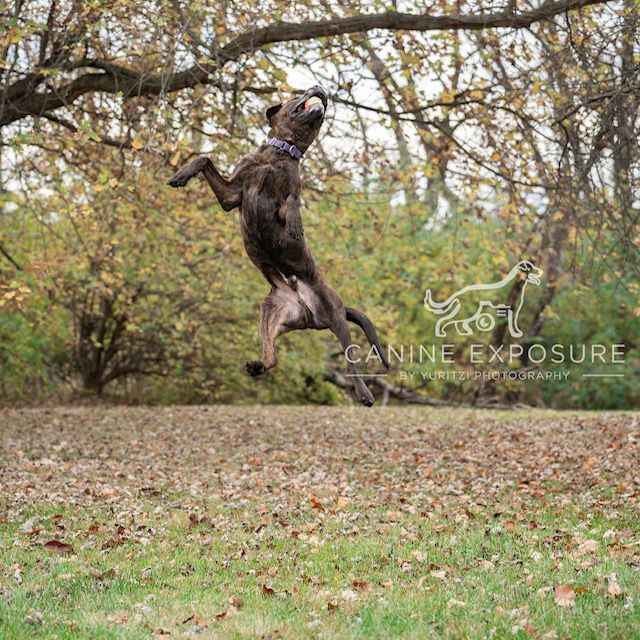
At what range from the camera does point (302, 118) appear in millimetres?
4316

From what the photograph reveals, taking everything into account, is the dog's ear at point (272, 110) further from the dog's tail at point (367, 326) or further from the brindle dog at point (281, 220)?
the dog's tail at point (367, 326)

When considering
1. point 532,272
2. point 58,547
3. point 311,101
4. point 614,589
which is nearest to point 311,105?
point 311,101

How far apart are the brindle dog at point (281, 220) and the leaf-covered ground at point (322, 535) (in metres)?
1.49

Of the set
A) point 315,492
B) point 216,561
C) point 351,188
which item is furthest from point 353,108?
point 216,561

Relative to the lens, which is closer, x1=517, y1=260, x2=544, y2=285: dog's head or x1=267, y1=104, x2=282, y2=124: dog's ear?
x1=267, y1=104, x2=282, y2=124: dog's ear

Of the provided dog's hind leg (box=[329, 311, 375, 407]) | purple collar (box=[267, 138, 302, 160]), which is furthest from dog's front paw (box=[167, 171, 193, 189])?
dog's hind leg (box=[329, 311, 375, 407])

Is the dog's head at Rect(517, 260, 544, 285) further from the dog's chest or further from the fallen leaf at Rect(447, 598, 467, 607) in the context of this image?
the dog's chest

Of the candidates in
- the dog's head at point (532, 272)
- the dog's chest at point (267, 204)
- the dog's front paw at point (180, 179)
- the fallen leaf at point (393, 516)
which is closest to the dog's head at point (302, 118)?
the dog's chest at point (267, 204)

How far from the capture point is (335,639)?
439 centimetres

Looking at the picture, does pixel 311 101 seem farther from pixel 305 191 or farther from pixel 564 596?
pixel 305 191

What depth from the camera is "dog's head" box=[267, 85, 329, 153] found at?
4.30 metres

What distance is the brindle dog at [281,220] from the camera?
4293 millimetres

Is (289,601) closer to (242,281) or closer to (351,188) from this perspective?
(351,188)

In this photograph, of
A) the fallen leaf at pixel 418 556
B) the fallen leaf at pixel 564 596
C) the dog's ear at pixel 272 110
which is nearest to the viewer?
the dog's ear at pixel 272 110
